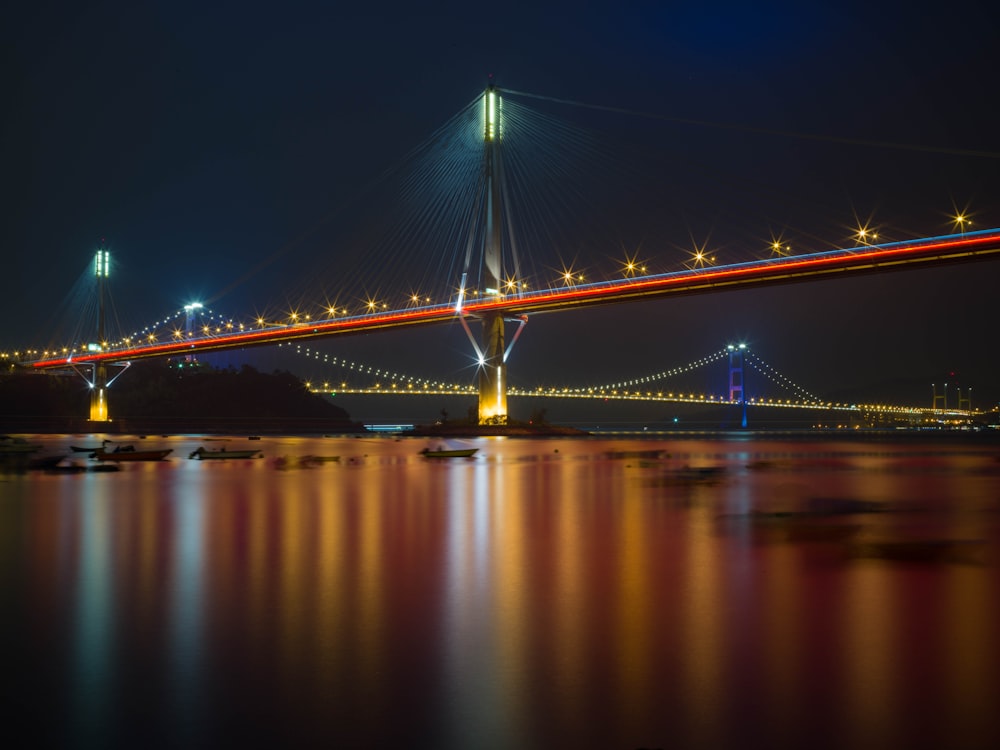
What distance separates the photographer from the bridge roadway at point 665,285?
101 ft

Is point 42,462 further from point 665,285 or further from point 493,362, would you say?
point 665,285

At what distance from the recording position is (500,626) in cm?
542

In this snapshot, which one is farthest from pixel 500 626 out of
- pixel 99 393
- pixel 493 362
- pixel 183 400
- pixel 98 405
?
pixel 183 400

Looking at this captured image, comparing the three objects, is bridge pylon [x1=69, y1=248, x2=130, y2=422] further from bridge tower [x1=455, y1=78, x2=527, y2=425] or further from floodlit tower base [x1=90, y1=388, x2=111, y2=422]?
bridge tower [x1=455, y1=78, x2=527, y2=425]

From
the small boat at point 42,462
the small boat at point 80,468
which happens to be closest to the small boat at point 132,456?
the small boat at point 42,462

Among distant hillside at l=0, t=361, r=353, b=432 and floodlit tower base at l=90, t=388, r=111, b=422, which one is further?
distant hillside at l=0, t=361, r=353, b=432

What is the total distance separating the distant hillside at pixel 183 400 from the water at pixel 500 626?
186ft

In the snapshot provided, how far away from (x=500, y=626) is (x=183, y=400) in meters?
75.0

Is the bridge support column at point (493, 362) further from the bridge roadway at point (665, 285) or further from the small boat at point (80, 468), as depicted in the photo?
the small boat at point (80, 468)

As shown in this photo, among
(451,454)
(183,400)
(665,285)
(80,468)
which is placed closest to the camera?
(80,468)

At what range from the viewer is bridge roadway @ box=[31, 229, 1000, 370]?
3084 cm

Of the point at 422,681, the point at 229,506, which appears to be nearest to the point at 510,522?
the point at 229,506

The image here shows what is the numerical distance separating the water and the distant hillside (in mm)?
56608

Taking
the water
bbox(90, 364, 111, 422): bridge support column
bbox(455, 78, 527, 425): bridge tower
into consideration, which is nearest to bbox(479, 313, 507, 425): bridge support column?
bbox(455, 78, 527, 425): bridge tower
